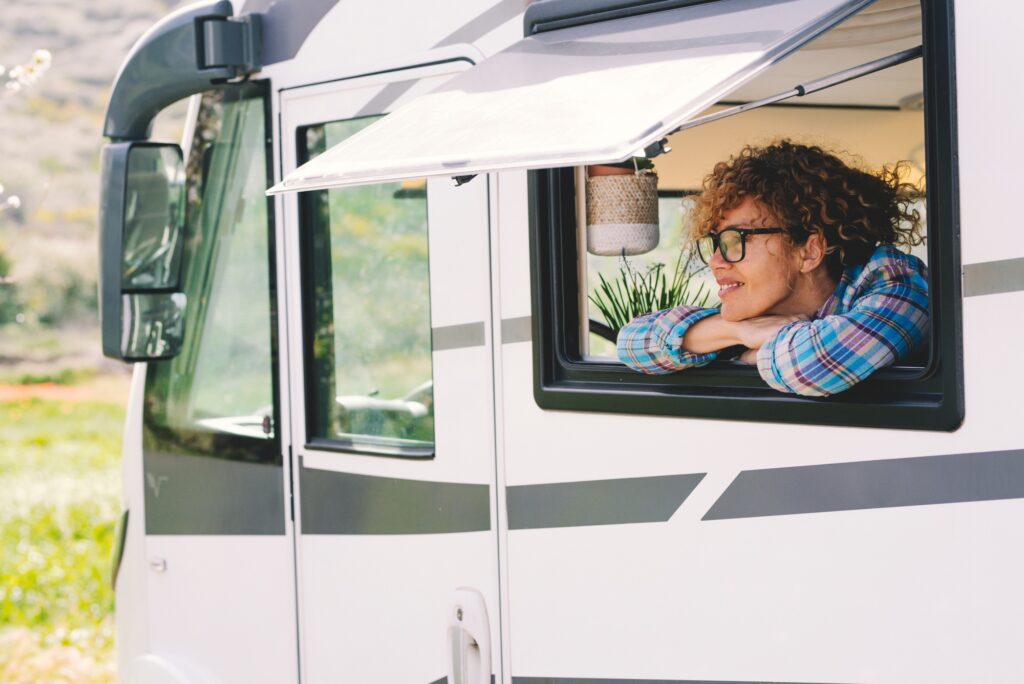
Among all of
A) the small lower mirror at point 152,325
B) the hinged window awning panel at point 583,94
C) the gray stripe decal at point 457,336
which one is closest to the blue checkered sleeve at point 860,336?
the hinged window awning panel at point 583,94

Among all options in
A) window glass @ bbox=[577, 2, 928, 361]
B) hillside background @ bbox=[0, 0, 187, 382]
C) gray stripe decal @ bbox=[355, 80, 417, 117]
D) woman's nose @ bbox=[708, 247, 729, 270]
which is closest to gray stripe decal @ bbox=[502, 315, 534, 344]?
window glass @ bbox=[577, 2, 928, 361]

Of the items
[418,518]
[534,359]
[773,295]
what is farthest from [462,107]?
[418,518]

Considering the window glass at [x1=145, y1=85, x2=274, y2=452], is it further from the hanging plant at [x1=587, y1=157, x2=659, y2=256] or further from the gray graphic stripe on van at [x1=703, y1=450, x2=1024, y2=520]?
the gray graphic stripe on van at [x1=703, y1=450, x2=1024, y2=520]

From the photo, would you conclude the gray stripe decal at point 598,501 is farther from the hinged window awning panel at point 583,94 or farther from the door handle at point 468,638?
the hinged window awning panel at point 583,94

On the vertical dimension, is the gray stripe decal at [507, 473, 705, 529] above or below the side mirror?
below

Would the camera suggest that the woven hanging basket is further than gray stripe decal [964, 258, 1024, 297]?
Yes

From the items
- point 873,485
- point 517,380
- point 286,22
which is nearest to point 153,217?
point 286,22

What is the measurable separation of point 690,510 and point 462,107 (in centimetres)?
88

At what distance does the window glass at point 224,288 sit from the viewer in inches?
130

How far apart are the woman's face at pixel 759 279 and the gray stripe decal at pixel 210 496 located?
4.43 feet

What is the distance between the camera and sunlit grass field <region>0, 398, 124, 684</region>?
6668 millimetres

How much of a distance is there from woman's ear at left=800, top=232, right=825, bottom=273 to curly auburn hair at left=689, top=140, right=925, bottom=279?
0.01m

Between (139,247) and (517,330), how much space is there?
134cm

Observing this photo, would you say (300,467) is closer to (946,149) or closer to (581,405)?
(581,405)
